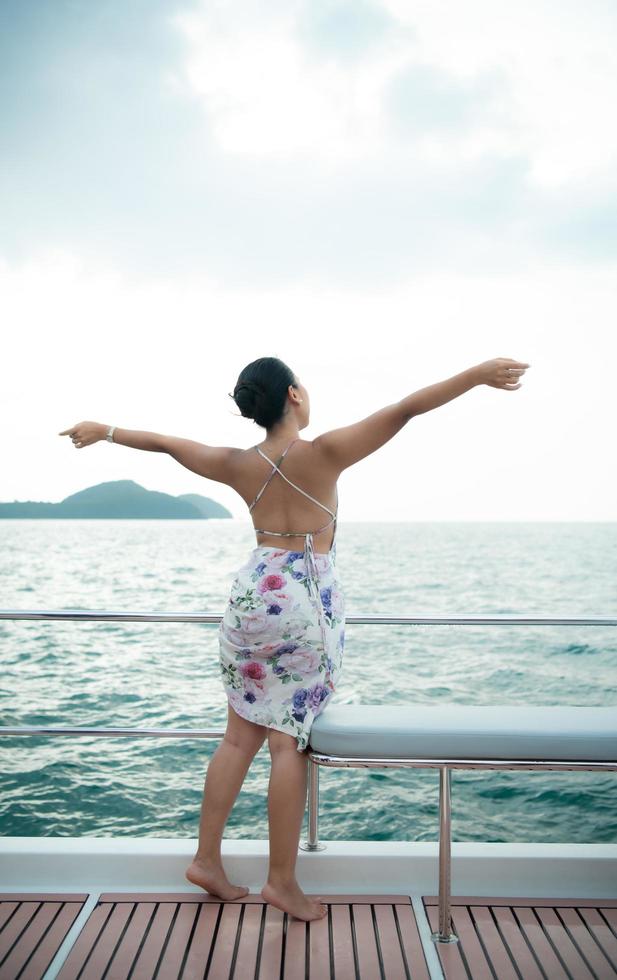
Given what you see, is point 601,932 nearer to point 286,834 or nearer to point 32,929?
point 286,834

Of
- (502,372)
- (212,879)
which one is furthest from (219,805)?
(502,372)

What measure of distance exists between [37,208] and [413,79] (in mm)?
7374

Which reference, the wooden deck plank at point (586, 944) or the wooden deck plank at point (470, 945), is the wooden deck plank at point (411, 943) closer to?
the wooden deck plank at point (470, 945)

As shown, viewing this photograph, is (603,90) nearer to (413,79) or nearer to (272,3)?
(413,79)

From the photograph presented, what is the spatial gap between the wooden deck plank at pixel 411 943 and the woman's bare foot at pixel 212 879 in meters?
0.40

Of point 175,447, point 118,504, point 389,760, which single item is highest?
point 118,504

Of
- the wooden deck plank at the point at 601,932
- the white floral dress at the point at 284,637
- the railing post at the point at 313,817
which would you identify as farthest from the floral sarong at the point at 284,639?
the wooden deck plank at the point at 601,932

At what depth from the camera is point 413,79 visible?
9477mm

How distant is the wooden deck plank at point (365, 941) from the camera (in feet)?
5.49

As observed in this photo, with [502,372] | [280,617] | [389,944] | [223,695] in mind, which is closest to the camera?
[502,372]

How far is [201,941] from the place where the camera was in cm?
177

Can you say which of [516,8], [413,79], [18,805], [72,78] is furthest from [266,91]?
[18,805]

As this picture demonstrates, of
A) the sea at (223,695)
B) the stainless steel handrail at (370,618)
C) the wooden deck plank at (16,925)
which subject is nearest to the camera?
the wooden deck plank at (16,925)

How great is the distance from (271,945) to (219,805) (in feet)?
1.10
